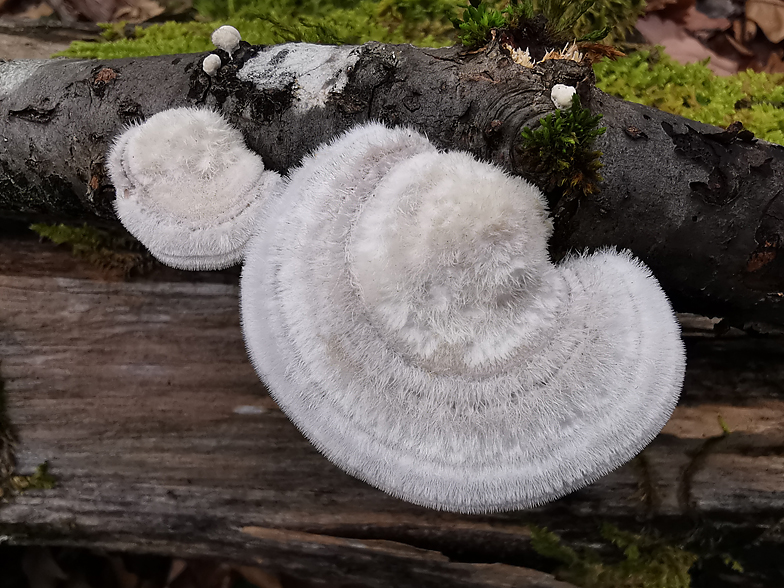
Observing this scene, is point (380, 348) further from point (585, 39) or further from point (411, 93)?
point (585, 39)

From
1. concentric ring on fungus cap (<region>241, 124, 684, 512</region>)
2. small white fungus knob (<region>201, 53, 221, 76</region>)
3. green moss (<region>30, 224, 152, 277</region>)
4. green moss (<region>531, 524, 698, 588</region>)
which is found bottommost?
green moss (<region>531, 524, 698, 588</region>)

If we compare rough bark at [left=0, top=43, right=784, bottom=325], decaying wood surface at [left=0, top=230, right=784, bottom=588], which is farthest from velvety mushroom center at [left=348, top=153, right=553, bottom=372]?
decaying wood surface at [left=0, top=230, right=784, bottom=588]

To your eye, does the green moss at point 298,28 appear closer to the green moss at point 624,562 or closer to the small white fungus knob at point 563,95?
the small white fungus knob at point 563,95

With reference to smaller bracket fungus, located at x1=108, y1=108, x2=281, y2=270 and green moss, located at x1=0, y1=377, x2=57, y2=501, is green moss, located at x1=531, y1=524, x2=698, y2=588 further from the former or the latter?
green moss, located at x1=0, y1=377, x2=57, y2=501

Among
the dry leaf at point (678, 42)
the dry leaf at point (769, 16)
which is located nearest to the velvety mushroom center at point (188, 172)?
the dry leaf at point (678, 42)

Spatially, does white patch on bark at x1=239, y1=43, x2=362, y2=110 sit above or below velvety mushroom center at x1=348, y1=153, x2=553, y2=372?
above
